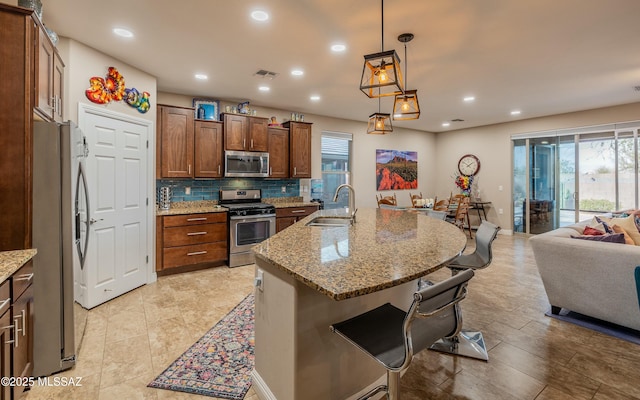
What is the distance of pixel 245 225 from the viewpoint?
474 cm

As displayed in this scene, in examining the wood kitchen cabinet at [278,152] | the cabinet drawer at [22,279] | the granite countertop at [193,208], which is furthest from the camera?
the wood kitchen cabinet at [278,152]

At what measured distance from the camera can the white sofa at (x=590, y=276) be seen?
2.52 m

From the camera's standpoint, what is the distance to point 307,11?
250 centimetres

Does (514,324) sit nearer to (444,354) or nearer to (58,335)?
(444,354)

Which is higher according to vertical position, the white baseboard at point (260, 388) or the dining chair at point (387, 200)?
the dining chair at point (387, 200)

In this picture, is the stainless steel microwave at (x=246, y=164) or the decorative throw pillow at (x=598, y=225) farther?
the stainless steel microwave at (x=246, y=164)

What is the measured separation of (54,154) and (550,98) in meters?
6.51

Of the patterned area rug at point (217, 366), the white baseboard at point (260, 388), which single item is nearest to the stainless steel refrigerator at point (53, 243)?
the patterned area rug at point (217, 366)

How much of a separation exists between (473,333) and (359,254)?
1.67 metres

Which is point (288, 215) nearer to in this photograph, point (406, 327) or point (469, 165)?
point (406, 327)

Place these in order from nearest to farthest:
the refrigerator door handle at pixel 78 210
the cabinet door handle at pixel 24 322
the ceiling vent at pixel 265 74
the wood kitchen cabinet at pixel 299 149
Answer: the cabinet door handle at pixel 24 322 < the refrigerator door handle at pixel 78 210 < the ceiling vent at pixel 265 74 < the wood kitchen cabinet at pixel 299 149

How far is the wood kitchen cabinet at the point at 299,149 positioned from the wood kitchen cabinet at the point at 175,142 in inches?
65.6

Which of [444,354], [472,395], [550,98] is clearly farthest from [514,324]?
[550,98]

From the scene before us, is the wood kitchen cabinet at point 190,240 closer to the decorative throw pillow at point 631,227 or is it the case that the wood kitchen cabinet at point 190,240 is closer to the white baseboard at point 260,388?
the white baseboard at point 260,388
